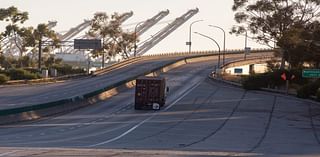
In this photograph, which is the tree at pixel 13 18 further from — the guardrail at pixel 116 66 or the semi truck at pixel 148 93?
the semi truck at pixel 148 93

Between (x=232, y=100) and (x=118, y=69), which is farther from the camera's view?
(x=118, y=69)

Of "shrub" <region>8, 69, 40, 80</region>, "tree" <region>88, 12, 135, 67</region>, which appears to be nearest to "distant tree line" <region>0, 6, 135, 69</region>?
"tree" <region>88, 12, 135, 67</region>

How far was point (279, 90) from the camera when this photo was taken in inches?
3228

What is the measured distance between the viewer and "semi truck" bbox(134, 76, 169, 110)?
181ft

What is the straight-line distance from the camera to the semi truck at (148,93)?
5531 centimetres

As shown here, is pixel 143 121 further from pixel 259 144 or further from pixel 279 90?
pixel 279 90

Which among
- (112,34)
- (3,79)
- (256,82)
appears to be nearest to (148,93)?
(256,82)

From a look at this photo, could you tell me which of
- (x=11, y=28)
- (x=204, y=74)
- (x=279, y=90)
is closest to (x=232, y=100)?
(x=279, y=90)

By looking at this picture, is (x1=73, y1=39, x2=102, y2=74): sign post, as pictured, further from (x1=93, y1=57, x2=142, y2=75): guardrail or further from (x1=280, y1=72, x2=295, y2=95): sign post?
(x1=280, y1=72, x2=295, y2=95): sign post

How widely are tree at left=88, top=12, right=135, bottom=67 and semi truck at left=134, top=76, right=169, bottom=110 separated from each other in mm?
105804

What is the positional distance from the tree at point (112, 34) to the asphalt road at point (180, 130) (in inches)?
3561

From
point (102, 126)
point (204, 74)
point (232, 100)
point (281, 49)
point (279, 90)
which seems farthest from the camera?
point (204, 74)

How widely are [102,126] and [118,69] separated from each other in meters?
87.5

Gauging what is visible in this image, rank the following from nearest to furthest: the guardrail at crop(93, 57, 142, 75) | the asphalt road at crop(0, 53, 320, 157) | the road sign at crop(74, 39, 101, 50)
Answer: the asphalt road at crop(0, 53, 320, 157) → the guardrail at crop(93, 57, 142, 75) → the road sign at crop(74, 39, 101, 50)
